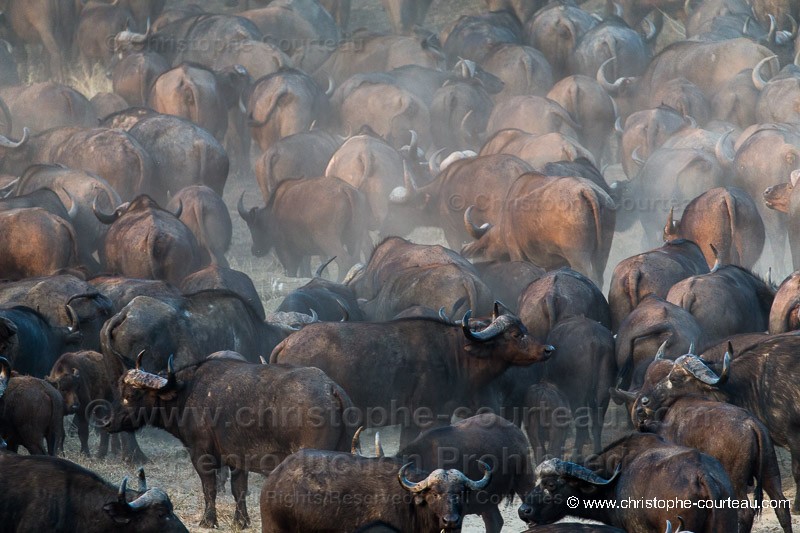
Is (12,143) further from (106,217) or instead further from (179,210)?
(179,210)

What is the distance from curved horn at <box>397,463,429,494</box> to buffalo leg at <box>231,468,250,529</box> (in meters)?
2.02

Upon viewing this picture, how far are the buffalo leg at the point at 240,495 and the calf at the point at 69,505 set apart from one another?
1770 millimetres

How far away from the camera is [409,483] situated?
8555mm

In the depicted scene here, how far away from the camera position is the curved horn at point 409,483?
8453mm

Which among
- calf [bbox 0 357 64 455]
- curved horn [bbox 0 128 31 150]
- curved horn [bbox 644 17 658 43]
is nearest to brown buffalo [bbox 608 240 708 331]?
calf [bbox 0 357 64 455]

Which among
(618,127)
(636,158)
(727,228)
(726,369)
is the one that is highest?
(726,369)

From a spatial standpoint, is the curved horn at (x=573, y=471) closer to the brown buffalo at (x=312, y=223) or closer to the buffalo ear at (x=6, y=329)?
the buffalo ear at (x=6, y=329)

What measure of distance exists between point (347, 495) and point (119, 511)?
4.99 ft

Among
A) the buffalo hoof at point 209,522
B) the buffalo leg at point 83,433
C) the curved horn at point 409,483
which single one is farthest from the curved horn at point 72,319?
the curved horn at point 409,483

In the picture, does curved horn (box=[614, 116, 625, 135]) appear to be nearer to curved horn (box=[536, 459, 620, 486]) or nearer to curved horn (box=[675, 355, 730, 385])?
curved horn (box=[675, 355, 730, 385])

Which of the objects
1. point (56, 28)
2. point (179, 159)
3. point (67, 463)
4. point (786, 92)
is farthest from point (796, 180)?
point (56, 28)

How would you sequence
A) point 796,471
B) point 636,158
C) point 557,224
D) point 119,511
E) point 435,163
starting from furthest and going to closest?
point 636,158
point 435,163
point 557,224
point 796,471
point 119,511

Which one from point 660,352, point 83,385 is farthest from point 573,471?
point 83,385

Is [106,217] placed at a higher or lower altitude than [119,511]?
lower
